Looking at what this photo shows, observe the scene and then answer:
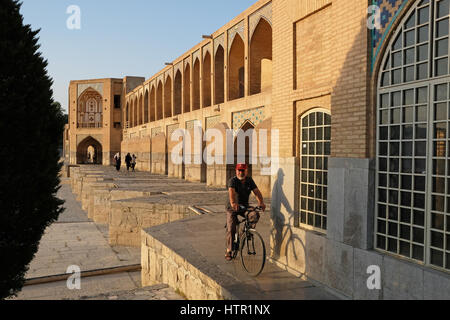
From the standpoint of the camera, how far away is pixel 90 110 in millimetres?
39438

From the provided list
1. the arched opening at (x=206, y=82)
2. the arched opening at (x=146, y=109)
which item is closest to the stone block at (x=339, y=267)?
the arched opening at (x=206, y=82)

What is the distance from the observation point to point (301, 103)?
480 centimetres

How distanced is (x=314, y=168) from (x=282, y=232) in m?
0.97

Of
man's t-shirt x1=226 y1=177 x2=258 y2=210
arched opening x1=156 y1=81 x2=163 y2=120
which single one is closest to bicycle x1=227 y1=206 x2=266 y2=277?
man's t-shirt x1=226 y1=177 x2=258 y2=210

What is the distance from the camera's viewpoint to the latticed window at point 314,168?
14.5 feet

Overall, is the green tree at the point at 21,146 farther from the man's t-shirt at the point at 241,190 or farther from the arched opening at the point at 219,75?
the arched opening at the point at 219,75

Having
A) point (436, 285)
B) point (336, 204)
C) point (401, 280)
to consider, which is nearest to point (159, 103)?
point (336, 204)

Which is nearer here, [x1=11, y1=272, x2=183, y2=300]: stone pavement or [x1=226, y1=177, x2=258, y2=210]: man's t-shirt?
[x1=226, y1=177, x2=258, y2=210]: man's t-shirt

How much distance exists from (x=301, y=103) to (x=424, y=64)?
1.69 m

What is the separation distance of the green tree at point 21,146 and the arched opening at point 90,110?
36725 millimetres

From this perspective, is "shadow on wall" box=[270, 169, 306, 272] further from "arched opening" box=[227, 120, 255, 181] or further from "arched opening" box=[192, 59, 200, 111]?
"arched opening" box=[192, 59, 200, 111]

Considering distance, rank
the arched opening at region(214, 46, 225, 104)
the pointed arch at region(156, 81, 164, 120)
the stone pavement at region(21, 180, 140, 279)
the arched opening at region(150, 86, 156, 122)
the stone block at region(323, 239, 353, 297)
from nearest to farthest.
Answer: the stone block at region(323, 239, 353, 297) < the stone pavement at region(21, 180, 140, 279) < the arched opening at region(214, 46, 225, 104) < the pointed arch at region(156, 81, 164, 120) < the arched opening at region(150, 86, 156, 122)

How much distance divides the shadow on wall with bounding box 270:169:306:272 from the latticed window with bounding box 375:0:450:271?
47.1 inches

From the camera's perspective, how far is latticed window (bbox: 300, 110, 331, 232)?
14.5ft
